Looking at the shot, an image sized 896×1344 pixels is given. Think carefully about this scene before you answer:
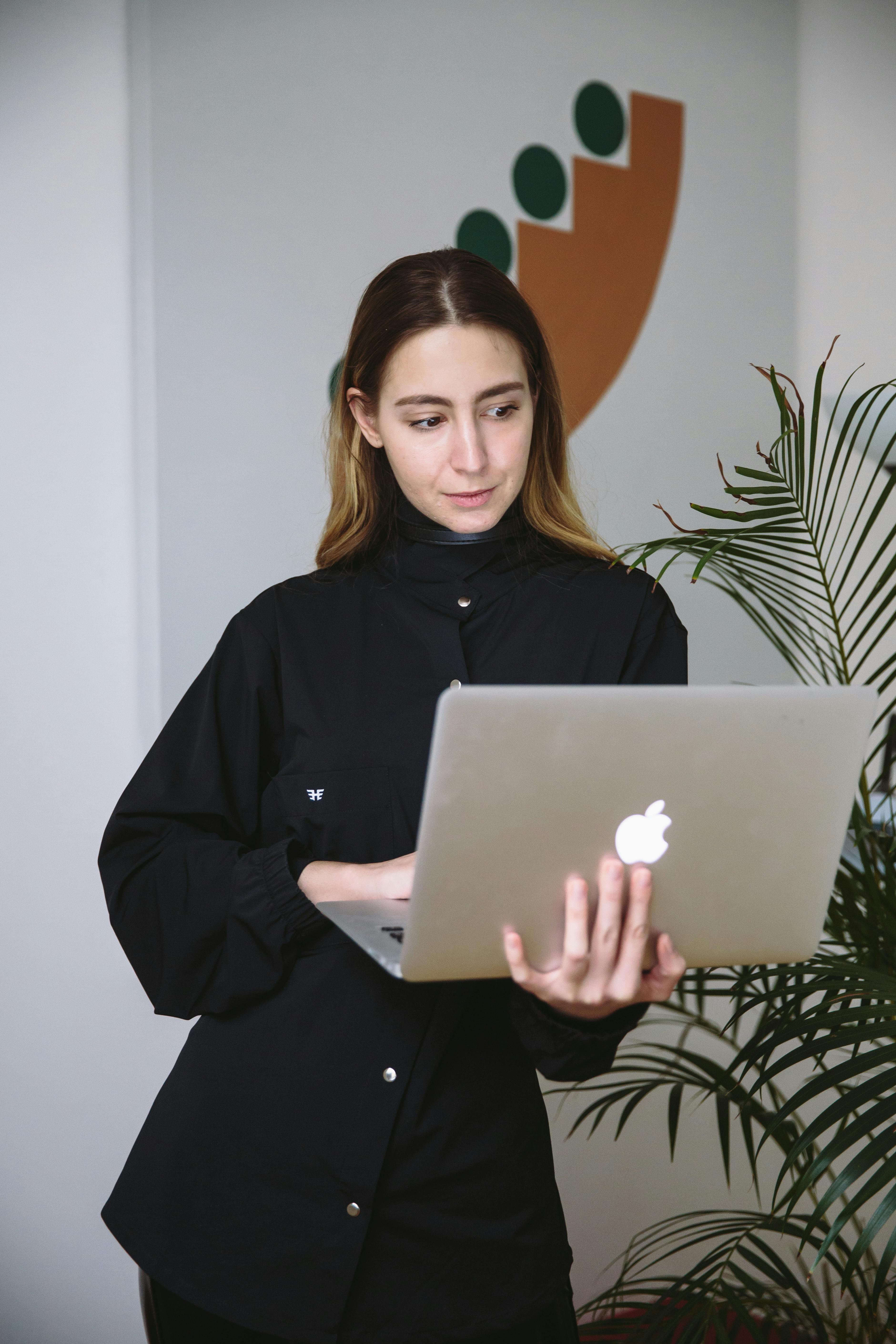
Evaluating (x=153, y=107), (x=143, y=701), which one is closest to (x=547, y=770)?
(x=143, y=701)

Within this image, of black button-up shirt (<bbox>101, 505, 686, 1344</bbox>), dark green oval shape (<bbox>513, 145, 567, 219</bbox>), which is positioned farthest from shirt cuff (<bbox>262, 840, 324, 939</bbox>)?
dark green oval shape (<bbox>513, 145, 567, 219</bbox>)

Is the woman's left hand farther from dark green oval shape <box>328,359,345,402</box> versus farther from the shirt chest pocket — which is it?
dark green oval shape <box>328,359,345,402</box>

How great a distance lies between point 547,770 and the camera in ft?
2.51

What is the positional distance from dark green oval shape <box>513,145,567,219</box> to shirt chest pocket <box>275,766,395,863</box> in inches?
62.1

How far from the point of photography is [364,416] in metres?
1.37

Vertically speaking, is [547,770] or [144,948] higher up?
[547,770]

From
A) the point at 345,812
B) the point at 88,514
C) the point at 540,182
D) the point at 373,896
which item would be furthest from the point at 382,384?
the point at 540,182

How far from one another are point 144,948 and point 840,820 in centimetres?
73

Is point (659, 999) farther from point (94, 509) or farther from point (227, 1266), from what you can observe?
point (94, 509)

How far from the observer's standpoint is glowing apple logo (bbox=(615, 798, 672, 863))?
2.68 feet

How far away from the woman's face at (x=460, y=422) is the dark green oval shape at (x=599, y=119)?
1353mm

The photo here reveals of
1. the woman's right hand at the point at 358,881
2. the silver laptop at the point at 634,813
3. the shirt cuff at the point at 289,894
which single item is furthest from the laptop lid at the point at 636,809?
the shirt cuff at the point at 289,894

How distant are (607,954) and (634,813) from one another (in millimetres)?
128

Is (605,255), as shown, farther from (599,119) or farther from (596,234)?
(599,119)
